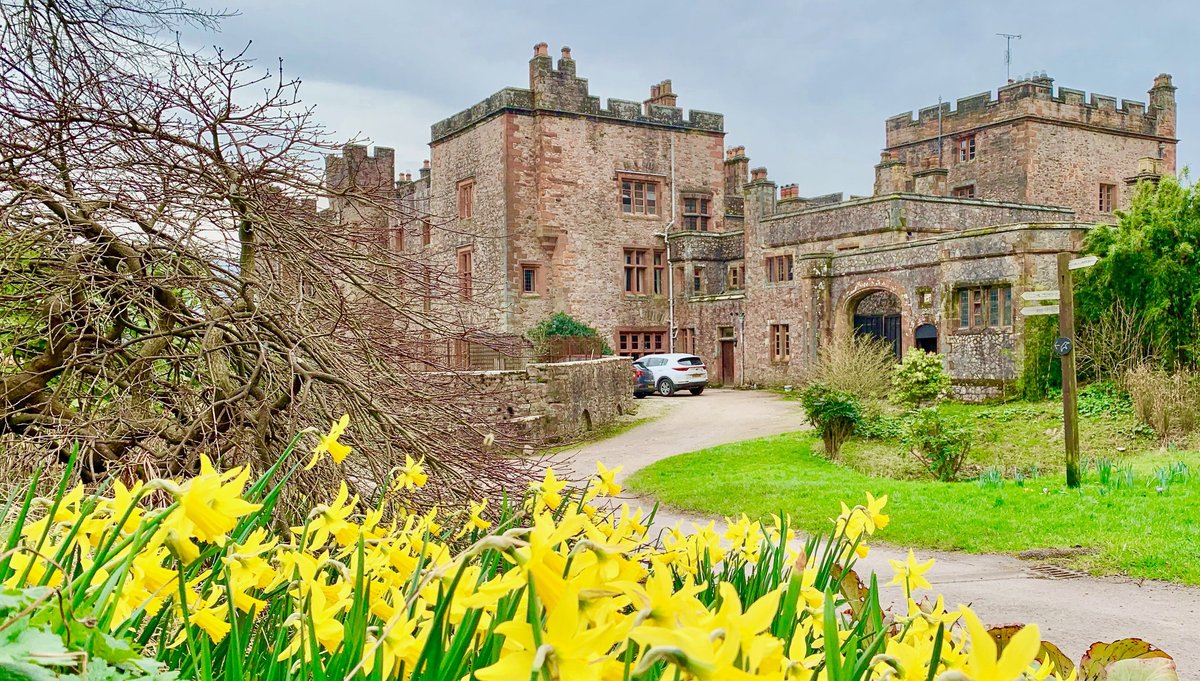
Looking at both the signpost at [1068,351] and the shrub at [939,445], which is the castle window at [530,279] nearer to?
the shrub at [939,445]

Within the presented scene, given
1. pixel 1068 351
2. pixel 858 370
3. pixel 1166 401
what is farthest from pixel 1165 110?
pixel 1068 351

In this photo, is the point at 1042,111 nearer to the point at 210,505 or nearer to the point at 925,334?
the point at 925,334

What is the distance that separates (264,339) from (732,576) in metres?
2.88

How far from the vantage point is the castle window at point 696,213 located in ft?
123

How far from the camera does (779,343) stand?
1321 inches

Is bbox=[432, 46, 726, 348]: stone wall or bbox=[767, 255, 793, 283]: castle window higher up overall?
bbox=[432, 46, 726, 348]: stone wall

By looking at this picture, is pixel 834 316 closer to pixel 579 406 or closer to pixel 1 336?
pixel 579 406

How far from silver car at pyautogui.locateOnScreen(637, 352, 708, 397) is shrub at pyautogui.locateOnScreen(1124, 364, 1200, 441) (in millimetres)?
15325

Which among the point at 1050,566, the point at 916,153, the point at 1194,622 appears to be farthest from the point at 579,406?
the point at 916,153

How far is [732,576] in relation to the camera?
2992 mm

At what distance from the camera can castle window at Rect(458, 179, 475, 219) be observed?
36.4 m

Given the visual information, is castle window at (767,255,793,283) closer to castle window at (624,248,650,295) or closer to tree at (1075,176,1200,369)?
castle window at (624,248,650,295)

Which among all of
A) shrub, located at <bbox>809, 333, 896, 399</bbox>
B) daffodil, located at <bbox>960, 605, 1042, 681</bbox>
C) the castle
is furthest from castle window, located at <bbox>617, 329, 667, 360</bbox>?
daffodil, located at <bbox>960, 605, 1042, 681</bbox>

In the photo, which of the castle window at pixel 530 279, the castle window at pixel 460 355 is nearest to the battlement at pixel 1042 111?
the castle window at pixel 530 279
